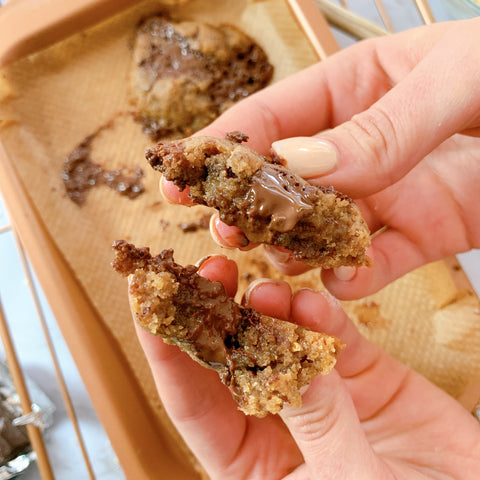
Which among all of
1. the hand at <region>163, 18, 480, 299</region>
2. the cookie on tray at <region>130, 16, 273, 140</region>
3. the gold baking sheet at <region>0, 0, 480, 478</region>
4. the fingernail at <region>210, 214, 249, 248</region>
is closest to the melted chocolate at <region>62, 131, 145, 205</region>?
the gold baking sheet at <region>0, 0, 480, 478</region>

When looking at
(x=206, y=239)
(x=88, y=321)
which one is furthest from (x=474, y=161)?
(x=88, y=321)

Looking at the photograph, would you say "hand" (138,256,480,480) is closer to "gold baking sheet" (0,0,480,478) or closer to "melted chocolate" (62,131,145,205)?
"gold baking sheet" (0,0,480,478)

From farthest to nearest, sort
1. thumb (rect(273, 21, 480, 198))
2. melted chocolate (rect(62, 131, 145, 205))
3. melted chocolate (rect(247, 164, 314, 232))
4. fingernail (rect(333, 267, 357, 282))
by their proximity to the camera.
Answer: melted chocolate (rect(62, 131, 145, 205)), fingernail (rect(333, 267, 357, 282)), thumb (rect(273, 21, 480, 198)), melted chocolate (rect(247, 164, 314, 232))

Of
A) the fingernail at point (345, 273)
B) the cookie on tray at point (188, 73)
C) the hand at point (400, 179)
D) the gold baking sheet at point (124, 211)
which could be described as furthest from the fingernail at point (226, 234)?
the cookie on tray at point (188, 73)

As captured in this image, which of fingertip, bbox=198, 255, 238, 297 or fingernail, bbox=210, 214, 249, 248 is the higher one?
fingernail, bbox=210, 214, 249, 248

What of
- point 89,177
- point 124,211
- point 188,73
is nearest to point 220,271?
point 124,211

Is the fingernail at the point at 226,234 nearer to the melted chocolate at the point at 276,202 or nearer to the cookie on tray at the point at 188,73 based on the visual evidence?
the melted chocolate at the point at 276,202
